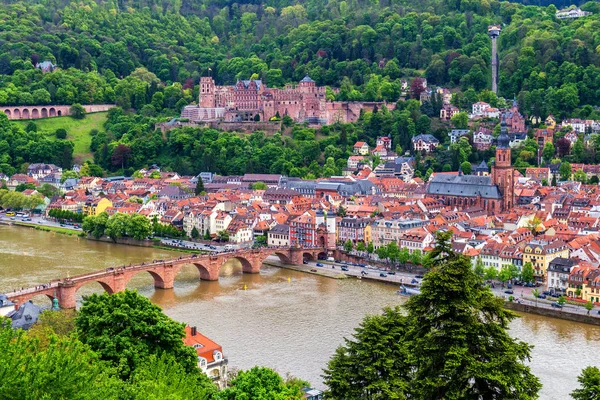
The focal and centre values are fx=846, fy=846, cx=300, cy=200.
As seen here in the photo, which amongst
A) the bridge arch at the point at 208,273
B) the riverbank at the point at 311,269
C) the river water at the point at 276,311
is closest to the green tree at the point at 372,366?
the river water at the point at 276,311

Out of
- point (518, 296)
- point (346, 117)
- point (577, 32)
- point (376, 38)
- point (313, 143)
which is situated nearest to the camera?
point (518, 296)

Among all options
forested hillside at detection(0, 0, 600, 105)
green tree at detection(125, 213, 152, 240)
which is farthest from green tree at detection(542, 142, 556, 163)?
green tree at detection(125, 213, 152, 240)

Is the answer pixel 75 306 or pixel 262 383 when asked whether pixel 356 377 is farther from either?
pixel 75 306

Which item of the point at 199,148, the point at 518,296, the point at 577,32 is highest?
the point at 577,32

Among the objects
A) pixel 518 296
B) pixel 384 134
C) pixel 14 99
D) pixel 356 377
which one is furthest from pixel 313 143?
pixel 356 377

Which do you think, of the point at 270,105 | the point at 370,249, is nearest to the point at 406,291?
the point at 370,249
